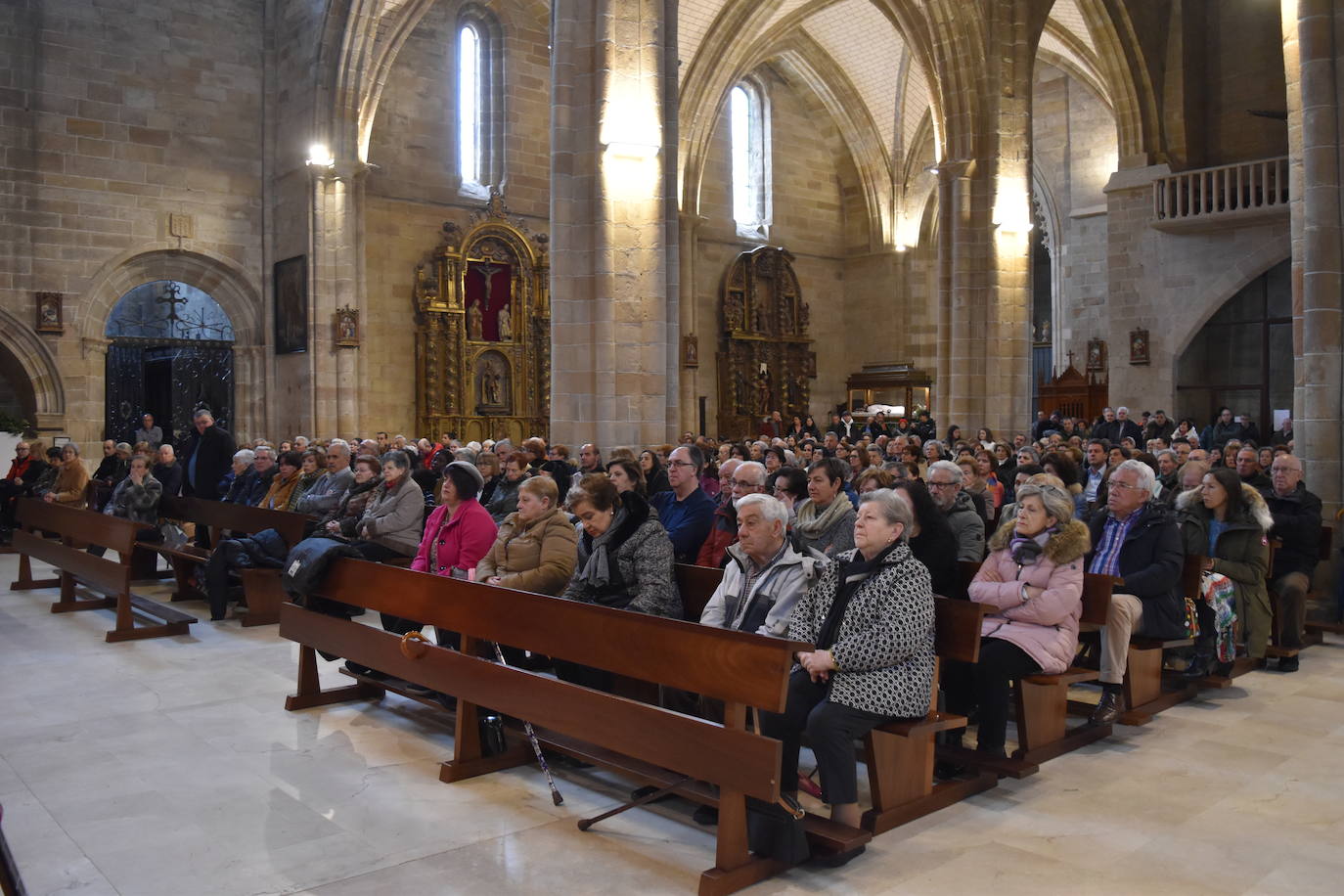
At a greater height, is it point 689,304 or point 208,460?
point 689,304

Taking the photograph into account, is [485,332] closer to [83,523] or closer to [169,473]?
[169,473]

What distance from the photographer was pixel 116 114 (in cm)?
1656

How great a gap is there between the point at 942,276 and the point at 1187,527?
9.67 meters

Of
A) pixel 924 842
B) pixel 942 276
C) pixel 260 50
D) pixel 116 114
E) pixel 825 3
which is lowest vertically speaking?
pixel 924 842

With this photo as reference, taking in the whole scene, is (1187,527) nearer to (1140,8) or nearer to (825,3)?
(1140,8)

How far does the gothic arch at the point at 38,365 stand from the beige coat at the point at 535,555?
44.2 ft

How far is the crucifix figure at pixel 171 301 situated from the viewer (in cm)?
1753

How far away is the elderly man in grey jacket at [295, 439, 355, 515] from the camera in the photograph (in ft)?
25.6

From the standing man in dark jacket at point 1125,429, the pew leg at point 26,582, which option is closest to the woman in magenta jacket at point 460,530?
the pew leg at point 26,582

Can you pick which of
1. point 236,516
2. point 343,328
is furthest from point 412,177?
point 236,516

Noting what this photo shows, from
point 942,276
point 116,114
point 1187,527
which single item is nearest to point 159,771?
point 1187,527

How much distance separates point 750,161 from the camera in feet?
79.8

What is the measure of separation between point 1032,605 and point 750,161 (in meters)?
21.1

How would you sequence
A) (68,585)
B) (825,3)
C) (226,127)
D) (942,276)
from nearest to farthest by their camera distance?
(68,585)
(942,276)
(226,127)
(825,3)
